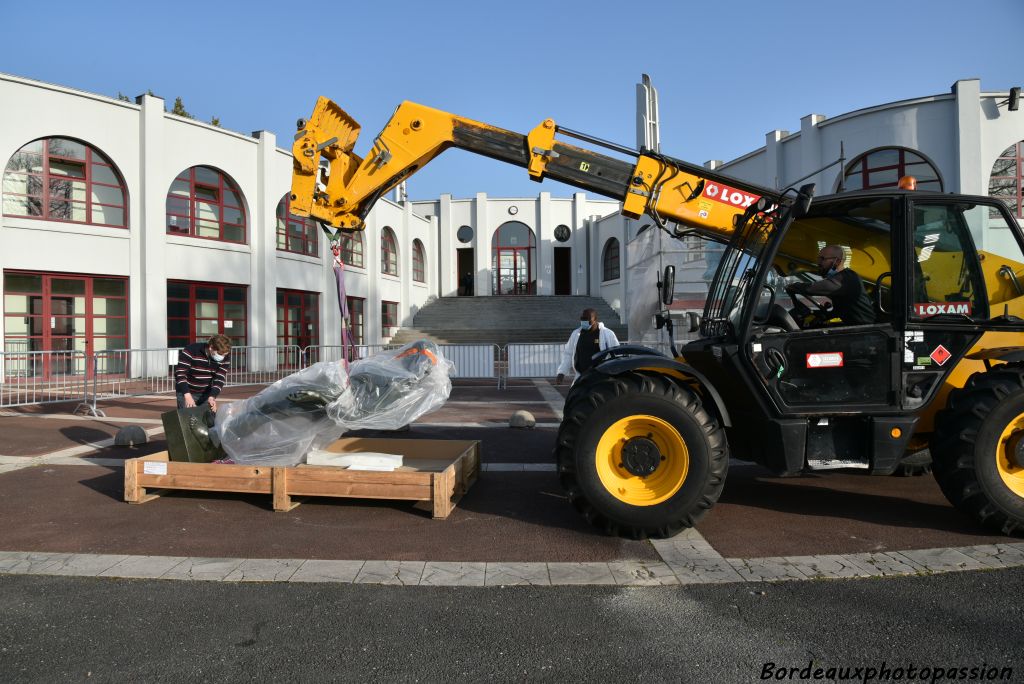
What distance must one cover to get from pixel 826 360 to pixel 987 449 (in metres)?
1.17

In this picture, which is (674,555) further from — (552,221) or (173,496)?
(552,221)

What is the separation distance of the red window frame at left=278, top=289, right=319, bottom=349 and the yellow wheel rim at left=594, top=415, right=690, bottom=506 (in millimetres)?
18003

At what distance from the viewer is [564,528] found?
4.50 meters

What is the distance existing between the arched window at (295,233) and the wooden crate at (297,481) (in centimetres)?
1676

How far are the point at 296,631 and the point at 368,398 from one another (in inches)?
92.8

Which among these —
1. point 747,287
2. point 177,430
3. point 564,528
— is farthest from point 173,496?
point 747,287

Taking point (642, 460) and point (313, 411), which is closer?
point (642, 460)

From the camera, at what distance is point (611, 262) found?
103 ft

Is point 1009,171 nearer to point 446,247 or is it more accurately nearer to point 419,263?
point 446,247

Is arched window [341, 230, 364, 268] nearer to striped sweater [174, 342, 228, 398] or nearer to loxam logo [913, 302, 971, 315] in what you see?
striped sweater [174, 342, 228, 398]

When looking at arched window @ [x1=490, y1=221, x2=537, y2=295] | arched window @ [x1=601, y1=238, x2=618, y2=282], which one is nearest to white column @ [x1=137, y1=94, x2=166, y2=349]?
arched window @ [x1=490, y1=221, x2=537, y2=295]

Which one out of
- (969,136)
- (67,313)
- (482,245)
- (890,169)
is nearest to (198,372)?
(67,313)

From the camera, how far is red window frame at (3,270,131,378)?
1520 centimetres

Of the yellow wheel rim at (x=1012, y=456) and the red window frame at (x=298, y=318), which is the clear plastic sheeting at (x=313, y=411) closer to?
the yellow wheel rim at (x=1012, y=456)
